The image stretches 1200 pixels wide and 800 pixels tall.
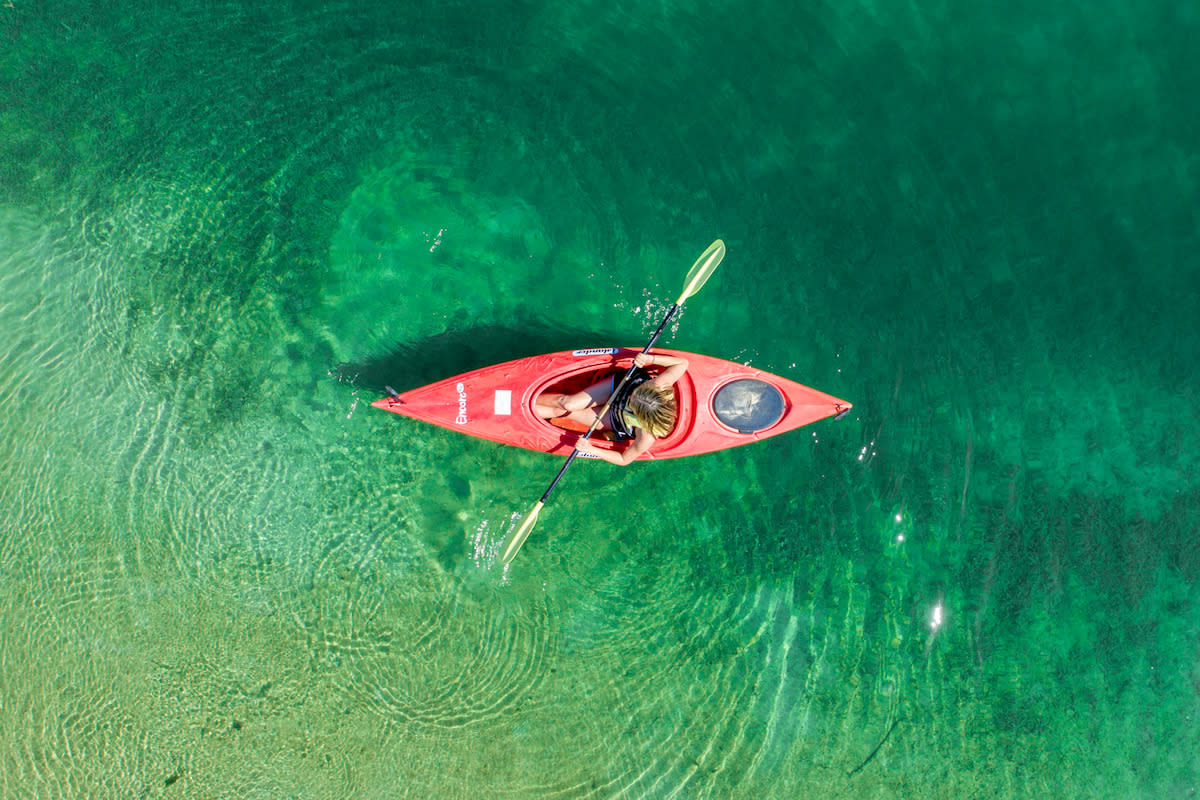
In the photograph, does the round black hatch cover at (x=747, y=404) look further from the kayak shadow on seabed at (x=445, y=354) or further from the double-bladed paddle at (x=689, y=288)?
the kayak shadow on seabed at (x=445, y=354)

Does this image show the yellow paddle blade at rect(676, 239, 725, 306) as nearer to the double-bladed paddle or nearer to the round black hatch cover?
the double-bladed paddle

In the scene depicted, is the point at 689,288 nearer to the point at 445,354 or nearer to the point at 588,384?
the point at 588,384

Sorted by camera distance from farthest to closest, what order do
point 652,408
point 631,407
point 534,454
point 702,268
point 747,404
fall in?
point 534,454, point 702,268, point 747,404, point 631,407, point 652,408

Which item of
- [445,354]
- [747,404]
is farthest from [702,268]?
[445,354]

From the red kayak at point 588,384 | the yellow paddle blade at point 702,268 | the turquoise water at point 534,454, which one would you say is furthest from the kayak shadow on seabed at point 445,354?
the yellow paddle blade at point 702,268

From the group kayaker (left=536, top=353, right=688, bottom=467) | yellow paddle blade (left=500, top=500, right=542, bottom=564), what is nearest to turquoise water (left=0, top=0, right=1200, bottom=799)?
yellow paddle blade (left=500, top=500, right=542, bottom=564)

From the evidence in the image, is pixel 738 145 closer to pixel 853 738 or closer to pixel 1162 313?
pixel 1162 313
